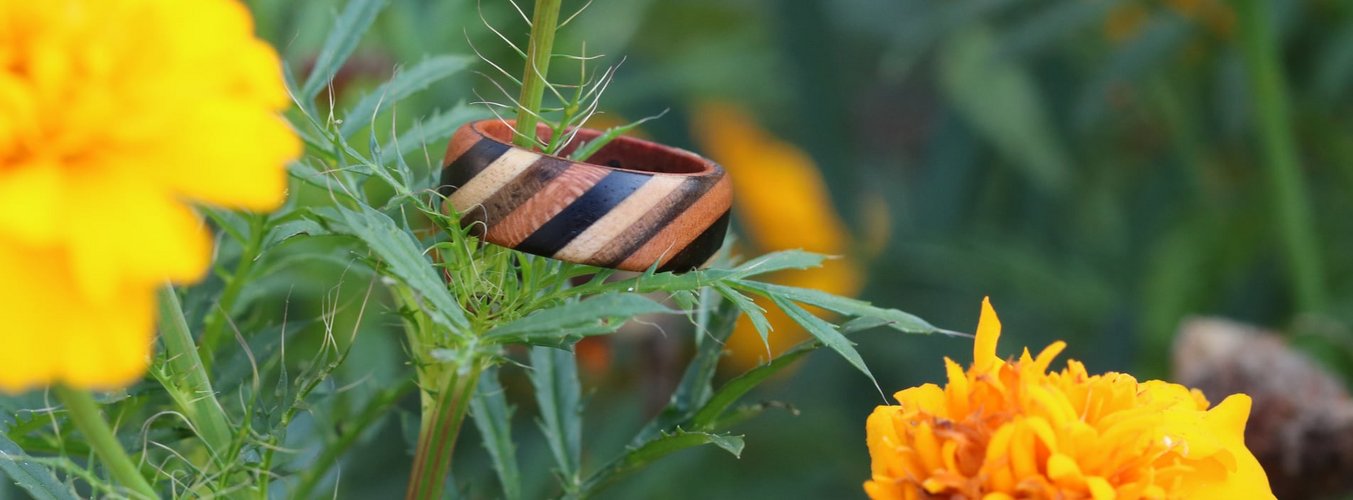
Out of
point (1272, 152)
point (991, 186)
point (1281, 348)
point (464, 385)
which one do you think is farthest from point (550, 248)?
point (991, 186)

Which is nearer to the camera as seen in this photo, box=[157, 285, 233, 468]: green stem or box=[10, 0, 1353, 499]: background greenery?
box=[157, 285, 233, 468]: green stem

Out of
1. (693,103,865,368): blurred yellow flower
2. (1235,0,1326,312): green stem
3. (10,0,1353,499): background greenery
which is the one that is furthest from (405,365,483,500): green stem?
(693,103,865,368): blurred yellow flower

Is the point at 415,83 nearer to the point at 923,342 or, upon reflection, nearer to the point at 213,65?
the point at 213,65

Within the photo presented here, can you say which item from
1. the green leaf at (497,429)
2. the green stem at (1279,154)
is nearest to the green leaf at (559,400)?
the green leaf at (497,429)

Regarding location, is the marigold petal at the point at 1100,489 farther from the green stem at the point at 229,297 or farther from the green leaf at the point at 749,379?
the green stem at the point at 229,297

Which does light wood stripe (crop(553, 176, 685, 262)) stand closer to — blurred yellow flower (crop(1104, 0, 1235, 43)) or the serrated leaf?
the serrated leaf

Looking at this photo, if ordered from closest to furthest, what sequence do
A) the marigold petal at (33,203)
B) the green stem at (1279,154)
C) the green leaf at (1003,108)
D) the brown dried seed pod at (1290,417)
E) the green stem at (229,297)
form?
the marigold petal at (33,203) < the green stem at (229,297) < the brown dried seed pod at (1290,417) < the green stem at (1279,154) < the green leaf at (1003,108)
